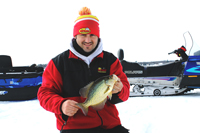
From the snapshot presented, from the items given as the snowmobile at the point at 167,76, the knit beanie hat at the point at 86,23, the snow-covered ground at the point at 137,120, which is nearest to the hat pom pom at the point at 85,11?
the knit beanie hat at the point at 86,23

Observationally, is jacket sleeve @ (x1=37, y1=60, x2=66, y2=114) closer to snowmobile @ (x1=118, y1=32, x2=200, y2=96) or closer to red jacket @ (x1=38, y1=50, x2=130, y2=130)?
red jacket @ (x1=38, y1=50, x2=130, y2=130)

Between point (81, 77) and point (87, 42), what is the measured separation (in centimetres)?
35

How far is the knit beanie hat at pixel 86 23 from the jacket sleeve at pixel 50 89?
444 mm

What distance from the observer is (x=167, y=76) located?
5566mm

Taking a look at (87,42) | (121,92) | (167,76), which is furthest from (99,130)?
(167,76)

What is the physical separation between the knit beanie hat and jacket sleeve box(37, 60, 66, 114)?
44 cm

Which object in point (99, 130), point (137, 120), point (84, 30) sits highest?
point (84, 30)

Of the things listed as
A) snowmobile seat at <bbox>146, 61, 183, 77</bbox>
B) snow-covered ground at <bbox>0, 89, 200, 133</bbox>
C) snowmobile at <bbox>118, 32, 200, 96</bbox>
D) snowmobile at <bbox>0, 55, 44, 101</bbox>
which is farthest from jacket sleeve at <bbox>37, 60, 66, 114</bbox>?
snowmobile seat at <bbox>146, 61, 183, 77</bbox>

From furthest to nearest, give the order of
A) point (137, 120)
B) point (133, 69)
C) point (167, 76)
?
1. point (133, 69)
2. point (167, 76)
3. point (137, 120)

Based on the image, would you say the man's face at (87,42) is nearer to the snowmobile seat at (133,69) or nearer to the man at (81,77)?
the man at (81,77)

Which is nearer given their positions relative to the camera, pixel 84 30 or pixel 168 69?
pixel 84 30

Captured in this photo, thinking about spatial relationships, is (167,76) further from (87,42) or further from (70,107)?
(70,107)

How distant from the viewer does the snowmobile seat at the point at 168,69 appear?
552 centimetres

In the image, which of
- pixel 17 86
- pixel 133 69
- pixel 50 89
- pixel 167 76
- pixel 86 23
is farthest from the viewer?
pixel 133 69
